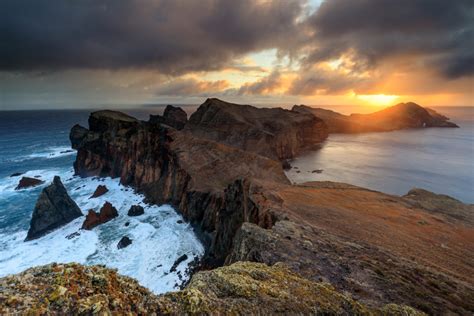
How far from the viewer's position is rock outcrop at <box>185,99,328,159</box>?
2854 inches

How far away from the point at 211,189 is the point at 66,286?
103ft

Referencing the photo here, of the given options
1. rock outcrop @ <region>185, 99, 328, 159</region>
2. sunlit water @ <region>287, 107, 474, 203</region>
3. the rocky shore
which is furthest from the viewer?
rock outcrop @ <region>185, 99, 328, 159</region>

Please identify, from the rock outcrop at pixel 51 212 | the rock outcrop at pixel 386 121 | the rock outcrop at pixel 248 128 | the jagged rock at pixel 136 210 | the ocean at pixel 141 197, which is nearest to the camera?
the ocean at pixel 141 197

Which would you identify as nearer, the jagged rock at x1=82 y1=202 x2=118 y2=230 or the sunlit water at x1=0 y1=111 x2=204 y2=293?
the sunlit water at x1=0 y1=111 x2=204 y2=293

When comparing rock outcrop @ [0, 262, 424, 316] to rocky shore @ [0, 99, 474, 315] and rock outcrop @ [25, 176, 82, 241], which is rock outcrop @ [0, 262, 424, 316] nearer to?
rocky shore @ [0, 99, 474, 315]

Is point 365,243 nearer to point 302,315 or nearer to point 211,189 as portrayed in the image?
point 302,315

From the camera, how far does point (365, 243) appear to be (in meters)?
15.8

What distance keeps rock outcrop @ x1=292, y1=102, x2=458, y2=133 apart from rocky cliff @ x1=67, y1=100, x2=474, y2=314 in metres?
124

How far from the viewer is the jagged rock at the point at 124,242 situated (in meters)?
31.9

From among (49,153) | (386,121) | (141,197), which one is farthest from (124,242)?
(386,121)

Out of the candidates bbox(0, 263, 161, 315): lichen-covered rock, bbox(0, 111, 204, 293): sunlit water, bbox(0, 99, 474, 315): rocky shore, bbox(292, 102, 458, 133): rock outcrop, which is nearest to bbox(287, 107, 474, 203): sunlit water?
bbox(0, 99, 474, 315): rocky shore

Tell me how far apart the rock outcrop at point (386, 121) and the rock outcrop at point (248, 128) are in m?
68.3

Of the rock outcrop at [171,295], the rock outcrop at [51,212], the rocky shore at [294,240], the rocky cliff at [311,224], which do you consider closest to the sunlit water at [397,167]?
the rocky shore at [294,240]

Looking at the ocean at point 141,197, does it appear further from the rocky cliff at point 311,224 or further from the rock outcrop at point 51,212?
the rocky cliff at point 311,224
